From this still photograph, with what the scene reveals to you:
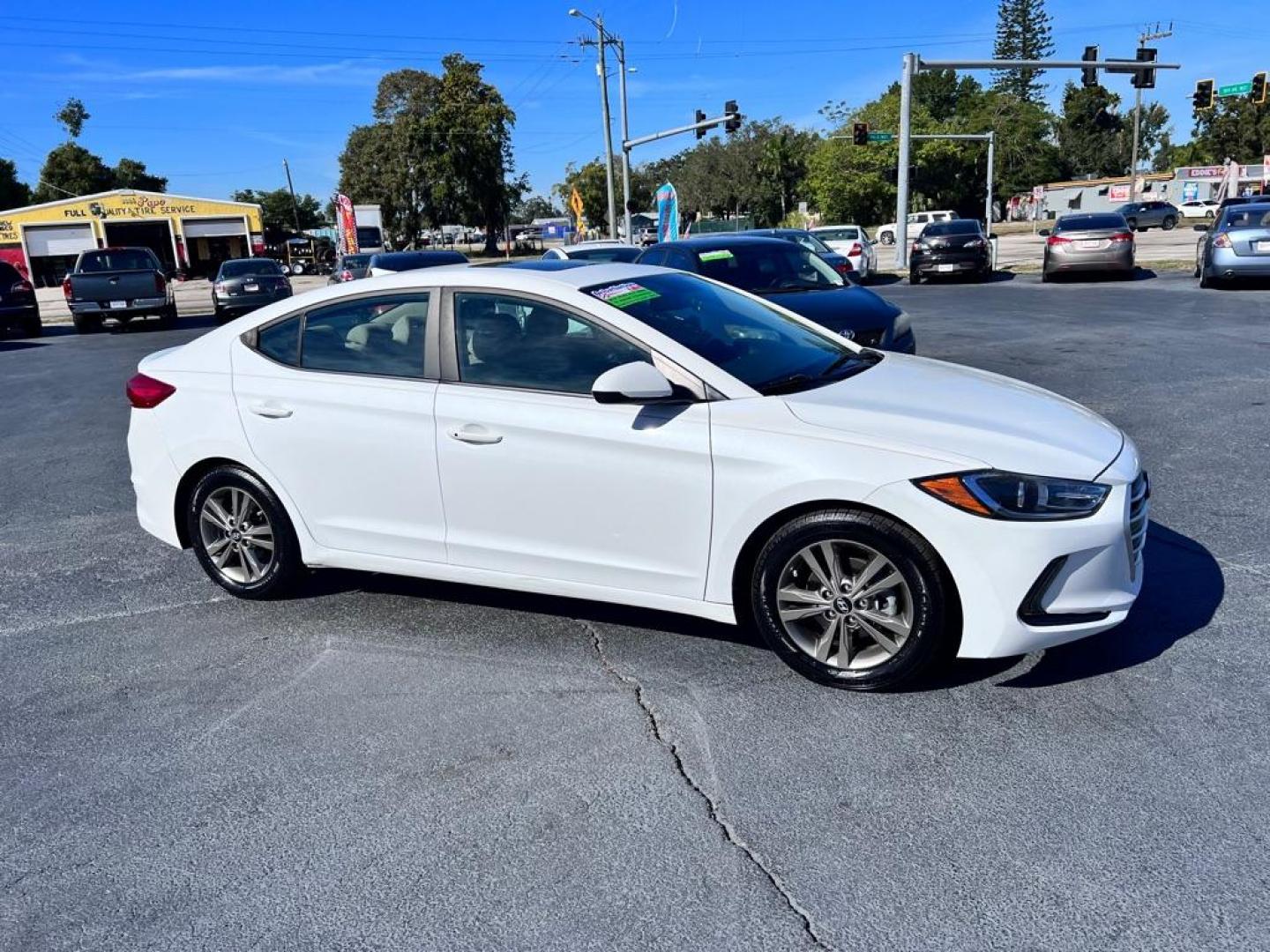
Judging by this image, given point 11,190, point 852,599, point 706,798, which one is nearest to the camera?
point 706,798

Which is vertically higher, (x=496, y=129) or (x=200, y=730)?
(x=496, y=129)

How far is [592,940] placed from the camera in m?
2.51

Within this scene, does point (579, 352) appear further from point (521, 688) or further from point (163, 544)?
point (163, 544)

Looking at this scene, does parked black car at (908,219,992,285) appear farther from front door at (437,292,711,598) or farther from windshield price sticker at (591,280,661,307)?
front door at (437,292,711,598)

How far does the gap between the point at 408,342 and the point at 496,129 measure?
65.5 m

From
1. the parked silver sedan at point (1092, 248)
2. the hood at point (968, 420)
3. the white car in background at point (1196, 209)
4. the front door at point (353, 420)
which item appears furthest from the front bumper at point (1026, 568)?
the white car in background at point (1196, 209)

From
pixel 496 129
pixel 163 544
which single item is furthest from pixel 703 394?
pixel 496 129

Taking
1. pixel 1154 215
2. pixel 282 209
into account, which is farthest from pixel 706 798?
pixel 282 209

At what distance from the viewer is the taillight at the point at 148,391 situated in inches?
192

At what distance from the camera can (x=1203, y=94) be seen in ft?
96.0

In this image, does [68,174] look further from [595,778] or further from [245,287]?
[595,778]

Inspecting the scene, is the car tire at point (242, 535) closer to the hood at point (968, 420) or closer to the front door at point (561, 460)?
the front door at point (561, 460)

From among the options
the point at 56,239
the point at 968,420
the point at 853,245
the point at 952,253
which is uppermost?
the point at 56,239

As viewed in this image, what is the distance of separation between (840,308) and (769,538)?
16.8ft
